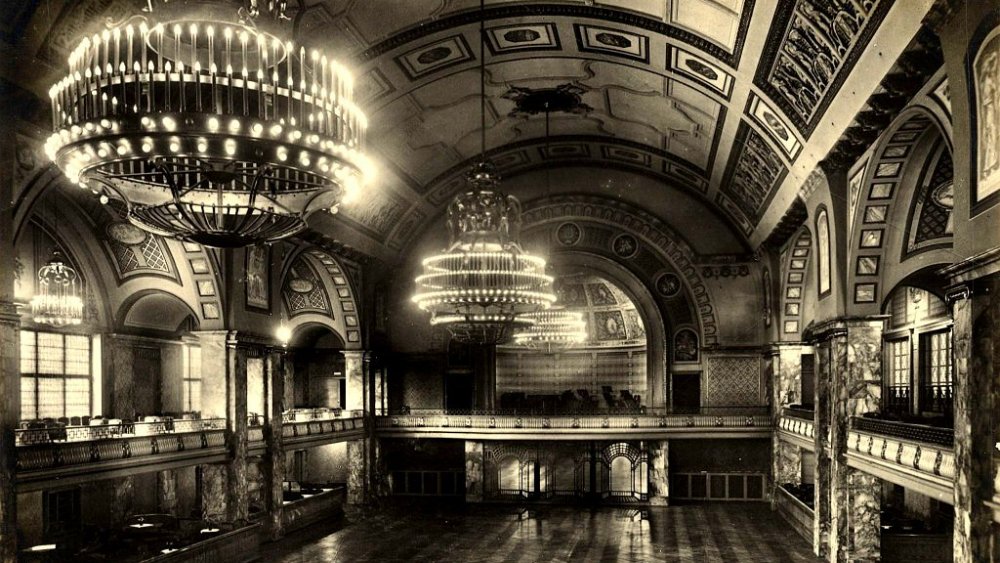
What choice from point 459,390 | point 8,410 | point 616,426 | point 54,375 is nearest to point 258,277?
point 54,375

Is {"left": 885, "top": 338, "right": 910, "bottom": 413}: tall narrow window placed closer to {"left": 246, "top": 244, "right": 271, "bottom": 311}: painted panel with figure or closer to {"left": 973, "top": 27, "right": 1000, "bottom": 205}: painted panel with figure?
{"left": 973, "top": 27, "right": 1000, "bottom": 205}: painted panel with figure

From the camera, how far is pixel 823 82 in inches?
447

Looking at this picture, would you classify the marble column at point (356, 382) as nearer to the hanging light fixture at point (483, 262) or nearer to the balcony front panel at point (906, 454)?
the hanging light fixture at point (483, 262)

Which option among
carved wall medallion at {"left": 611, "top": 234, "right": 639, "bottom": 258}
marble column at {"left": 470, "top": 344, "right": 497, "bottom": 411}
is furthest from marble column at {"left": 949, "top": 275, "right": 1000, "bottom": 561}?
marble column at {"left": 470, "top": 344, "right": 497, "bottom": 411}

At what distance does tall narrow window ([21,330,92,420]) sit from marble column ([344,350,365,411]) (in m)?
7.10

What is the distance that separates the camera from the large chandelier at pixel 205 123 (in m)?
6.30

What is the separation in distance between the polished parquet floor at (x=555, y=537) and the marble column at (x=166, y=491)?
364cm

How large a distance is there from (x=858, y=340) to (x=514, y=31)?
8.36 m

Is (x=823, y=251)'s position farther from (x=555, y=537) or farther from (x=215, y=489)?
(x=215, y=489)

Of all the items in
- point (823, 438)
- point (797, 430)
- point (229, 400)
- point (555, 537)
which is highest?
point (229, 400)

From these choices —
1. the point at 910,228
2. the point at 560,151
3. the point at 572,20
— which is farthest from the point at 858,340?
the point at 560,151

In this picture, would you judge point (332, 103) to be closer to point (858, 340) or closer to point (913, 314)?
point (858, 340)

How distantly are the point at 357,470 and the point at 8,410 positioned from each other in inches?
539

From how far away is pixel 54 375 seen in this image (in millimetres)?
18062
